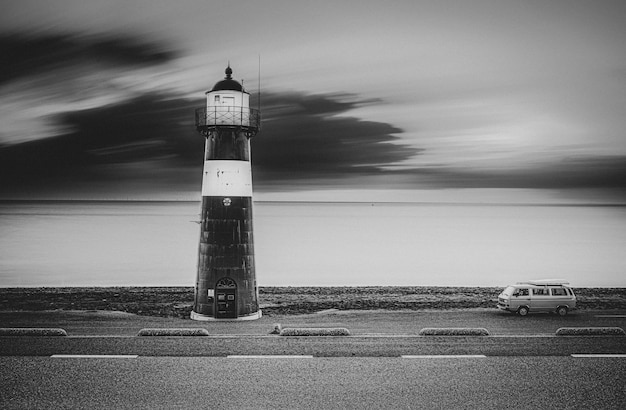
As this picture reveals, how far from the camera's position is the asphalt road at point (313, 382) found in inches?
364

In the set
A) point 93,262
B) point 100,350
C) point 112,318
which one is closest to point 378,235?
point 93,262

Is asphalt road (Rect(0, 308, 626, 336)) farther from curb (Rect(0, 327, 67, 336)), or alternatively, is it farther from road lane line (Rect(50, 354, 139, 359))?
road lane line (Rect(50, 354, 139, 359))

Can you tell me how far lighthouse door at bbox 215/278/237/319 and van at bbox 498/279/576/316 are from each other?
Result: 34.5 feet

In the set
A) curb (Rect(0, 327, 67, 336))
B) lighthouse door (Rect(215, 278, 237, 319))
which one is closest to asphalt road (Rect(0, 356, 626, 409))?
curb (Rect(0, 327, 67, 336))

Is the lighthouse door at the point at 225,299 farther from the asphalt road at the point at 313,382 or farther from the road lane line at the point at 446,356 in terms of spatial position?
the road lane line at the point at 446,356

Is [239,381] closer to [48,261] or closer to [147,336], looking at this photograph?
[147,336]

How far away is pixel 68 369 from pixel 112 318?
430 inches

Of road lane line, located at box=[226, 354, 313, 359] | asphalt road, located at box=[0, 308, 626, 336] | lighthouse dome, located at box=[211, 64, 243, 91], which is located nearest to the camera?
road lane line, located at box=[226, 354, 313, 359]

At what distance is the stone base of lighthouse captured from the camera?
2006 centimetres

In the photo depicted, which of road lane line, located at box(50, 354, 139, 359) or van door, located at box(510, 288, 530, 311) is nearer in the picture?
road lane line, located at box(50, 354, 139, 359)

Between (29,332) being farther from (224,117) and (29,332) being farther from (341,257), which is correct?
(341,257)

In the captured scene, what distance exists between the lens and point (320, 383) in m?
10.2

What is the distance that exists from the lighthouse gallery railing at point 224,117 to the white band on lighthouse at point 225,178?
1.37 metres

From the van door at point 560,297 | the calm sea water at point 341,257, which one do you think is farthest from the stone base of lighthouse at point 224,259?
the calm sea water at point 341,257
